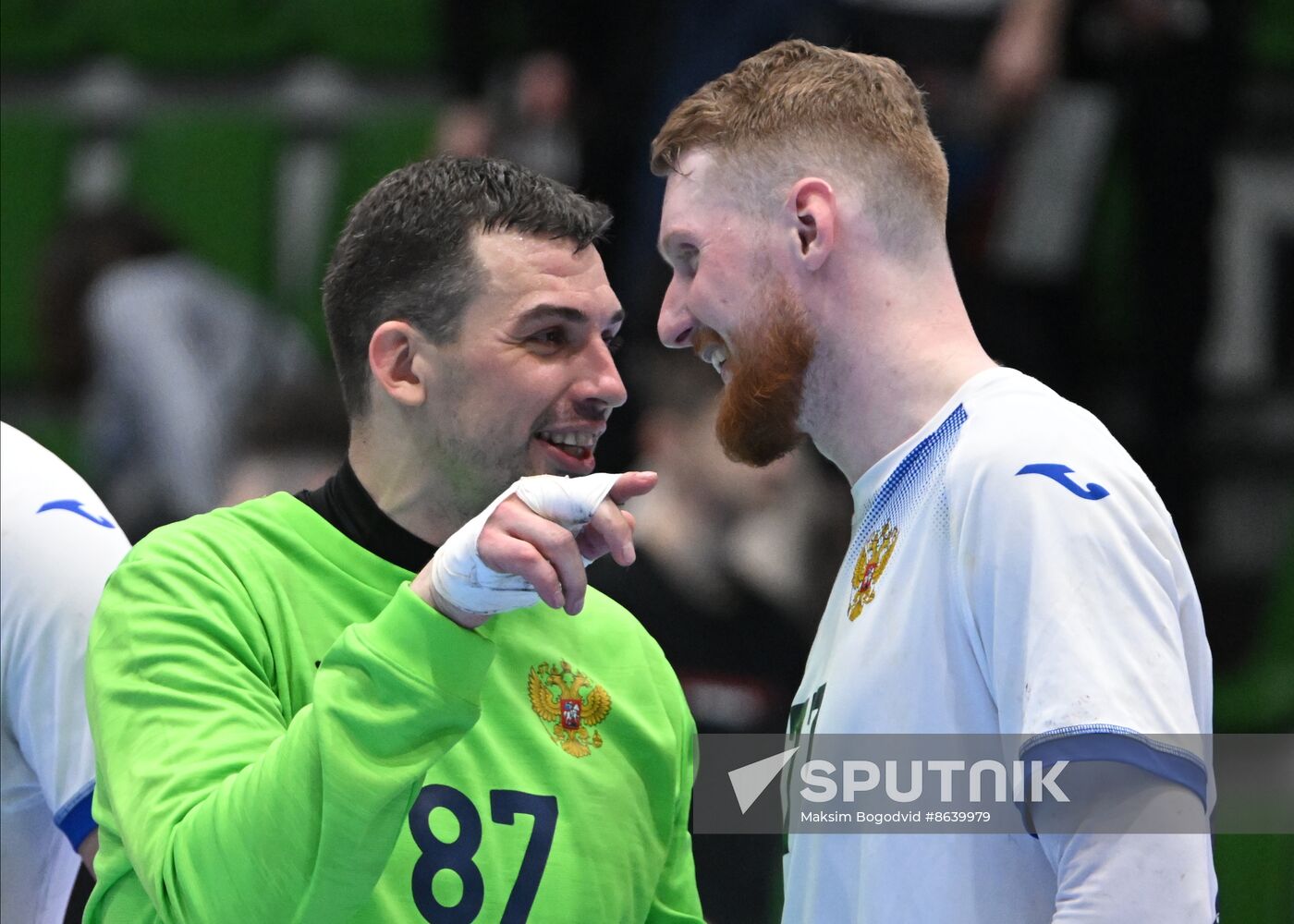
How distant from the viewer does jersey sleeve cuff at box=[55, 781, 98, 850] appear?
311cm

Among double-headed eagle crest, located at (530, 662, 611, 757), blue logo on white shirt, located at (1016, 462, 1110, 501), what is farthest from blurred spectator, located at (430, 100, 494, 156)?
blue logo on white shirt, located at (1016, 462, 1110, 501)

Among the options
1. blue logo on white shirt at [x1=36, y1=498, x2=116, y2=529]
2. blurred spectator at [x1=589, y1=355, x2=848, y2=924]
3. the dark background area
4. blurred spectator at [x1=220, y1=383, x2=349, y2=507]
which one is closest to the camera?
blue logo on white shirt at [x1=36, y1=498, x2=116, y2=529]

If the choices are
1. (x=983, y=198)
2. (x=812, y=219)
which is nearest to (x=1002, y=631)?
(x=812, y=219)

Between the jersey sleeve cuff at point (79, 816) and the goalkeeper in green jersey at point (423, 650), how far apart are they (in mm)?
396

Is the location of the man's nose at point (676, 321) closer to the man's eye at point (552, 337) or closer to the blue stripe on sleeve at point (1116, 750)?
the man's eye at point (552, 337)

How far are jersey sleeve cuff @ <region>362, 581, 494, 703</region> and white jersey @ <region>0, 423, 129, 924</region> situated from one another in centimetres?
101

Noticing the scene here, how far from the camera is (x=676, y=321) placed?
2.94 metres

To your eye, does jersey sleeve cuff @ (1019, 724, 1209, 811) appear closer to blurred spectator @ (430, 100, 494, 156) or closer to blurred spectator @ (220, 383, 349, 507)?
blurred spectator @ (220, 383, 349, 507)

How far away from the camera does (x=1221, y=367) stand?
24.8ft

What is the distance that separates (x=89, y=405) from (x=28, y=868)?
4847 mm

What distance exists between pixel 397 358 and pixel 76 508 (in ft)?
2.50

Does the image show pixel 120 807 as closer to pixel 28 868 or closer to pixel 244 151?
pixel 28 868

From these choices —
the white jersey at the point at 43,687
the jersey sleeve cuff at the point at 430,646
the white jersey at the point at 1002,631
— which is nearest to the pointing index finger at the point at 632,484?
the jersey sleeve cuff at the point at 430,646

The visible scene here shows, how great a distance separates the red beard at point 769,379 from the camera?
2.81m
